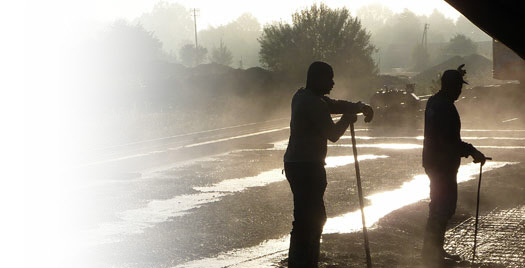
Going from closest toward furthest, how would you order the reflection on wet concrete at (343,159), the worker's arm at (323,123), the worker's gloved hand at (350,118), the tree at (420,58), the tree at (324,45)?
the worker's arm at (323,123) → the worker's gloved hand at (350,118) → the reflection on wet concrete at (343,159) → the tree at (324,45) → the tree at (420,58)

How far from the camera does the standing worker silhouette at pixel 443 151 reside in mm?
7629

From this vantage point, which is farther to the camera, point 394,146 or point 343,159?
point 394,146

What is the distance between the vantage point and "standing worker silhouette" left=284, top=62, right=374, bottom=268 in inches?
255

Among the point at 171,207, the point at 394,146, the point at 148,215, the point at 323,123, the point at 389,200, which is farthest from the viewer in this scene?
the point at 394,146

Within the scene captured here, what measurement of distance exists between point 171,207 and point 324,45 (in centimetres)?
5611

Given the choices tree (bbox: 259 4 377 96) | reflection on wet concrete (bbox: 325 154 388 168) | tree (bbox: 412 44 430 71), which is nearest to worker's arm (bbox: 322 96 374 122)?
reflection on wet concrete (bbox: 325 154 388 168)

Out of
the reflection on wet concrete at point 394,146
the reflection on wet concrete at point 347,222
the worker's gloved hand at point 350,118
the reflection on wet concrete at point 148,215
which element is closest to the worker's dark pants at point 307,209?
the worker's gloved hand at point 350,118

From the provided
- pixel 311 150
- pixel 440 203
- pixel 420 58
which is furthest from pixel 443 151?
pixel 420 58

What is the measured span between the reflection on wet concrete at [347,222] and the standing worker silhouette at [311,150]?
155 cm

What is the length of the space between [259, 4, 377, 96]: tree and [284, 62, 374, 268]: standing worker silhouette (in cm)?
5986

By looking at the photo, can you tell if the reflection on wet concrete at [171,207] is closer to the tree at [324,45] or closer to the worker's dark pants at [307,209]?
the worker's dark pants at [307,209]

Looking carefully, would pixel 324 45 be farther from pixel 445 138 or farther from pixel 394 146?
pixel 445 138

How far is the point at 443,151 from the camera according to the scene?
7.64 m

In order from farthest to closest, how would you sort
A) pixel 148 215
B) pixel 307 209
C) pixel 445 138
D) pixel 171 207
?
pixel 171 207
pixel 148 215
pixel 445 138
pixel 307 209
